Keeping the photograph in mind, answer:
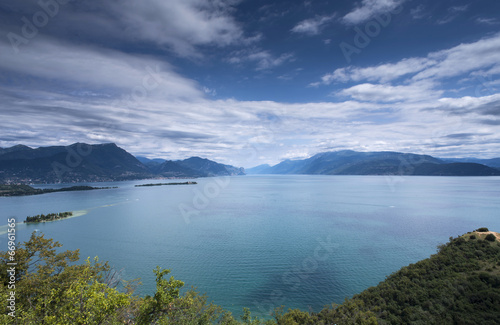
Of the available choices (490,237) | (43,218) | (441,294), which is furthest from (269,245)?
(43,218)

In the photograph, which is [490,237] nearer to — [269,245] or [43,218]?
[269,245]

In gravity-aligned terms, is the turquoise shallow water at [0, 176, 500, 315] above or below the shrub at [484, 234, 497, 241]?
below

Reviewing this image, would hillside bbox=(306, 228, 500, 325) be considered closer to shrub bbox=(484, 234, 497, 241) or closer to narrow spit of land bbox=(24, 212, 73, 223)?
shrub bbox=(484, 234, 497, 241)

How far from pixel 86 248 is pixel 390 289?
231 ft

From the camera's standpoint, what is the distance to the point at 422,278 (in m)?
38.2

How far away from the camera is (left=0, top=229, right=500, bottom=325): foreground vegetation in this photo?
55.5 feet

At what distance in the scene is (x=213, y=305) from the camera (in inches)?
1277

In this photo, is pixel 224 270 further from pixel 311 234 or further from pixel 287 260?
pixel 311 234

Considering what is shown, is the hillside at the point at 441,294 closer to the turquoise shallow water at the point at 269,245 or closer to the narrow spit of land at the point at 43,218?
the turquoise shallow water at the point at 269,245

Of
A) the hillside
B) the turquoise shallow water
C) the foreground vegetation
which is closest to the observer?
the foreground vegetation

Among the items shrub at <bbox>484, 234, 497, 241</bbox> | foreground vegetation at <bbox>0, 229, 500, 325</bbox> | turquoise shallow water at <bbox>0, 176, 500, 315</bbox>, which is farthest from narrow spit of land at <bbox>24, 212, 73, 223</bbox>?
shrub at <bbox>484, 234, 497, 241</bbox>

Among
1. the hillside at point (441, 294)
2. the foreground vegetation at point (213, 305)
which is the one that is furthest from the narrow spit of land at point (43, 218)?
the hillside at point (441, 294)

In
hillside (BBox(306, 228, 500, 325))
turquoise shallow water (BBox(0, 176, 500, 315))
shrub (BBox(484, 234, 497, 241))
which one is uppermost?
shrub (BBox(484, 234, 497, 241))

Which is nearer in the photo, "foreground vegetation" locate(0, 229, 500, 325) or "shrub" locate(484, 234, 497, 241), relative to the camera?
"foreground vegetation" locate(0, 229, 500, 325)
